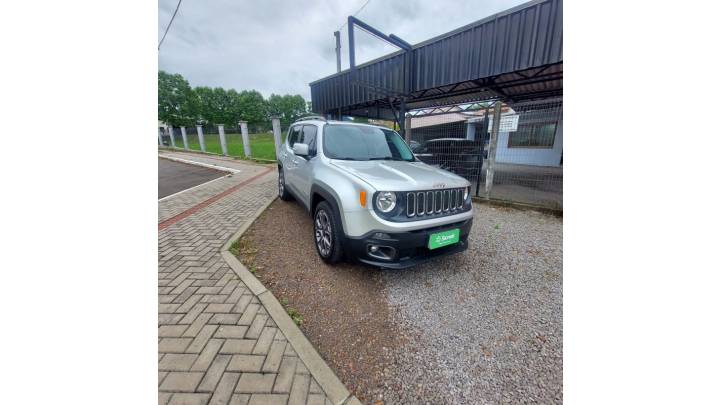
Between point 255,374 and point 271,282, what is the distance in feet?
3.47

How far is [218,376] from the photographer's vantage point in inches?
61.6

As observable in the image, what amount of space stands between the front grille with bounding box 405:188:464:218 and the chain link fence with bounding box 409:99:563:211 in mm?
2946

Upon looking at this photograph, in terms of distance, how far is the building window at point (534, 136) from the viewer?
5467 millimetres

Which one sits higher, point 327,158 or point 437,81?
point 437,81

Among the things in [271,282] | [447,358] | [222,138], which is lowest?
[447,358]

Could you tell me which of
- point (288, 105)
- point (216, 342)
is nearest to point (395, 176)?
point (216, 342)

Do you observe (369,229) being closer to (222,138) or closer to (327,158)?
(327,158)

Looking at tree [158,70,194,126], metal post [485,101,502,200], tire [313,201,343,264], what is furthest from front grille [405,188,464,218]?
tree [158,70,194,126]

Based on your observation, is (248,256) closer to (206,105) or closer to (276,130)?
(276,130)

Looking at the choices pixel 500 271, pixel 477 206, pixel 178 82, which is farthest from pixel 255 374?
pixel 178 82

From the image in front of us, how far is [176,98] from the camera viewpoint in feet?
135

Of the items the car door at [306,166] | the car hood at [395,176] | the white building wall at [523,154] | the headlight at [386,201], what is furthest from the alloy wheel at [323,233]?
the white building wall at [523,154]

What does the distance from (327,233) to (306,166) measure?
1.12 m

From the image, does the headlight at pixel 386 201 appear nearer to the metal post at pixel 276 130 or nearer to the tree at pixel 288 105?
the metal post at pixel 276 130
